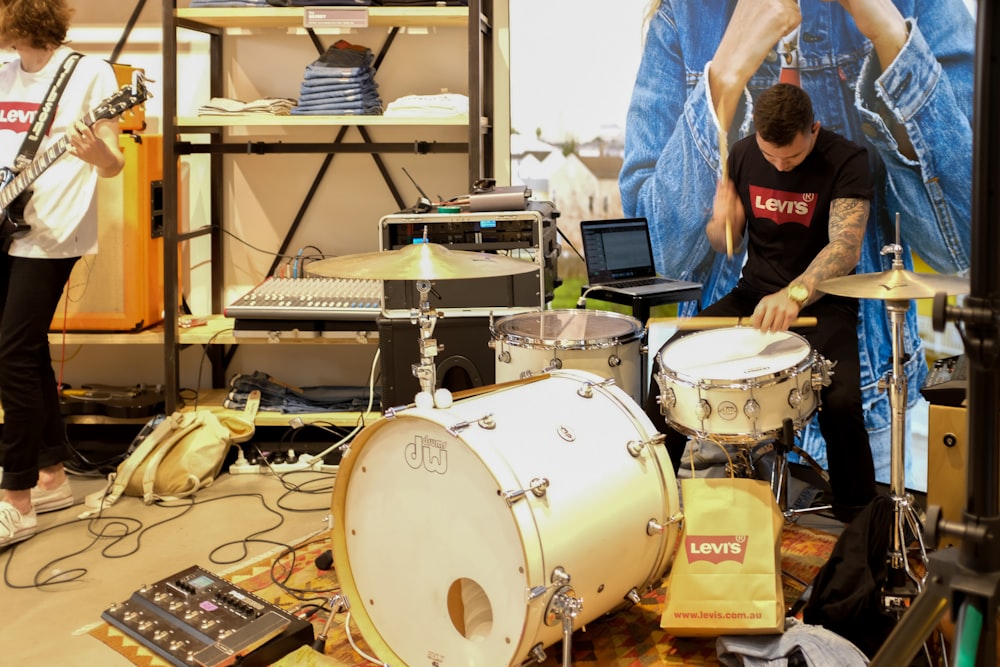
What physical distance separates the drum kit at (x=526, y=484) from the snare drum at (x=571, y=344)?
177 mm

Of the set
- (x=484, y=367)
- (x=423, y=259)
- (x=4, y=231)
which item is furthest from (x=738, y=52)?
(x=4, y=231)

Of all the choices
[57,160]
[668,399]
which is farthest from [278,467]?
[668,399]

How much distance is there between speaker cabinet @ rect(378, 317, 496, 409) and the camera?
11.6ft

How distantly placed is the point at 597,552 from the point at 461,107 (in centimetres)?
225

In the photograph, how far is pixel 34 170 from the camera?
132 inches

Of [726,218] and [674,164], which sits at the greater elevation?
[674,164]

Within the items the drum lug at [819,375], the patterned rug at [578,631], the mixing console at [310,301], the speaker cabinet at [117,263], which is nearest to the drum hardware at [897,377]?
the drum lug at [819,375]

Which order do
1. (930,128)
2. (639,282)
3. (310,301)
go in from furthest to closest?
(310,301)
(639,282)
(930,128)

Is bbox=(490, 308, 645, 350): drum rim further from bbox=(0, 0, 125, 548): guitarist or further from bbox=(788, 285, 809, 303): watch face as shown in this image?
bbox=(0, 0, 125, 548): guitarist

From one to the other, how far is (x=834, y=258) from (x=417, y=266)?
134 cm

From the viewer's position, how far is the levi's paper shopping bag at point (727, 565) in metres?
2.51

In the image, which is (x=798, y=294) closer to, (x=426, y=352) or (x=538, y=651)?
(x=426, y=352)

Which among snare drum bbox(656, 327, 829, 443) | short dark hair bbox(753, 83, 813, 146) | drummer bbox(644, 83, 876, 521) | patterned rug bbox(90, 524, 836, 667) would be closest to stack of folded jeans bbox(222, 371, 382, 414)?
patterned rug bbox(90, 524, 836, 667)

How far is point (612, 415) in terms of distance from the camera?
254 cm
